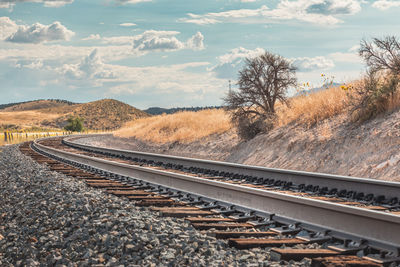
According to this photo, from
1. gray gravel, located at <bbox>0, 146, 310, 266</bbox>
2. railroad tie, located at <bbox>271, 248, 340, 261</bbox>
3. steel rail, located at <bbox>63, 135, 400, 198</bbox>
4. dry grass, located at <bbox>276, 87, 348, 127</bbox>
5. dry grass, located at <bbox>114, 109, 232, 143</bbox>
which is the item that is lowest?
gray gravel, located at <bbox>0, 146, 310, 266</bbox>

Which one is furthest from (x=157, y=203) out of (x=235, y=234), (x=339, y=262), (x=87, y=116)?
(x=87, y=116)

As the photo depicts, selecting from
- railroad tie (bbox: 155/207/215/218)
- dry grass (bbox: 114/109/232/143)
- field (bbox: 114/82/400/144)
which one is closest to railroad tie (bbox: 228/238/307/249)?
railroad tie (bbox: 155/207/215/218)

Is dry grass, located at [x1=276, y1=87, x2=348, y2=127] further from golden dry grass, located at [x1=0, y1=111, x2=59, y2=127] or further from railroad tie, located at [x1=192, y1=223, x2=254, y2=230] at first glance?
golden dry grass, located at [x1=0, y1=111, x2=59, y2=127]

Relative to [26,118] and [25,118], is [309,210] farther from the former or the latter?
[25,118]

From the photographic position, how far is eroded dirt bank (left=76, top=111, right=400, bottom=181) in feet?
37.8

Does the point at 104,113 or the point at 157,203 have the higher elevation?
the point at 104,113

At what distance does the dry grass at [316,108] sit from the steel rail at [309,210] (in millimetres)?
8331

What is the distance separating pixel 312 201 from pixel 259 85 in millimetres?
15045

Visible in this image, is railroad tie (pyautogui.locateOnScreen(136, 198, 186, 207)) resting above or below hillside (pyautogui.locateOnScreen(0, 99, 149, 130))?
below

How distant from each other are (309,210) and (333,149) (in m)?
8.14

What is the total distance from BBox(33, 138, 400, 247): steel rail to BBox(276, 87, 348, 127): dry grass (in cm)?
833

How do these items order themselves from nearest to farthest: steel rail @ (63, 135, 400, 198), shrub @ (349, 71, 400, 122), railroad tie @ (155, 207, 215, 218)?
railroad tie @ (155, 207, 215, 218), steel rail @ (63, 135, 400, 198), shrub @ (349, 71, 400, 122)

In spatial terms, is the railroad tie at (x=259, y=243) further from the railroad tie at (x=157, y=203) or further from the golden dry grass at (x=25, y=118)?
the golden dry grass at (x=25, y=118)

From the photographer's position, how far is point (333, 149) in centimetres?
1345
